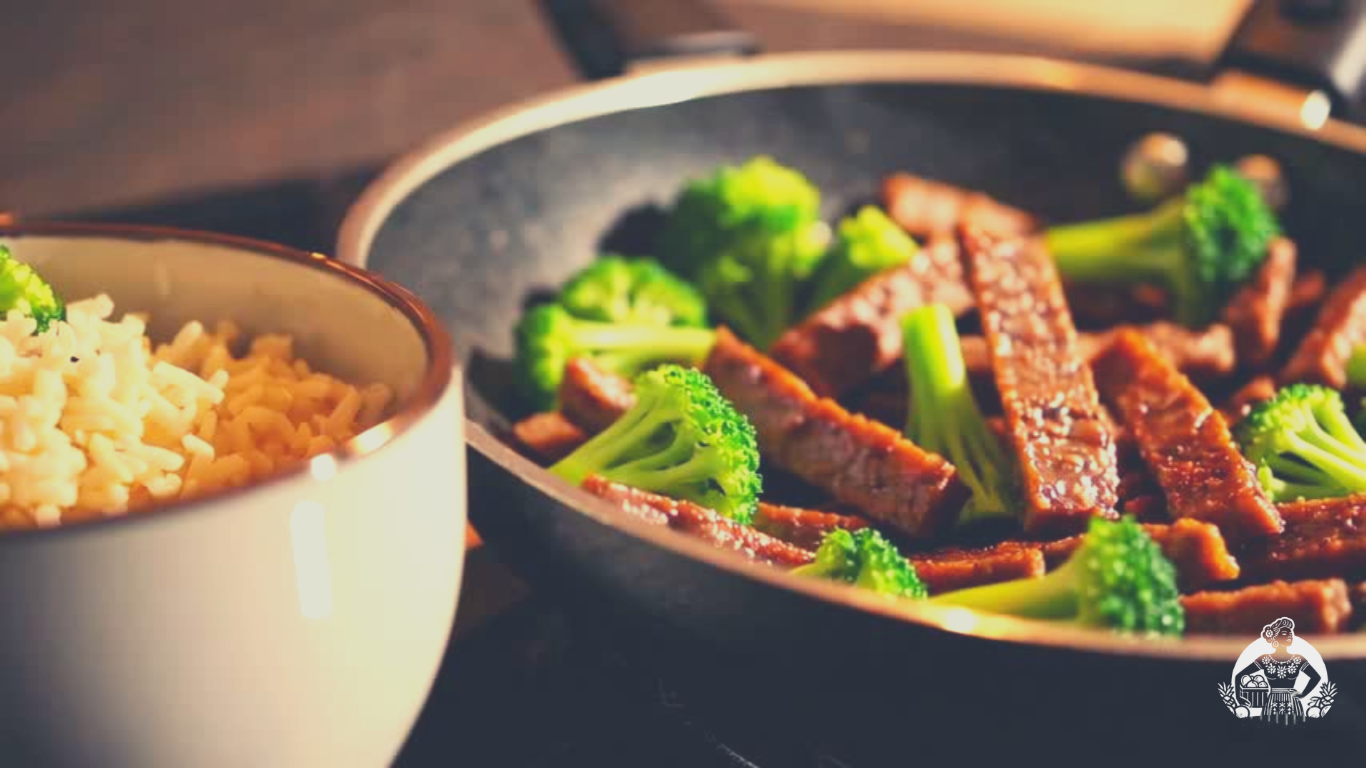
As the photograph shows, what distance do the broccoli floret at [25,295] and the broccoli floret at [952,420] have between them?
0.80 m

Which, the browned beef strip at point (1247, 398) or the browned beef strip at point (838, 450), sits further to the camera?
the browned beef strip at point (1247, 398)

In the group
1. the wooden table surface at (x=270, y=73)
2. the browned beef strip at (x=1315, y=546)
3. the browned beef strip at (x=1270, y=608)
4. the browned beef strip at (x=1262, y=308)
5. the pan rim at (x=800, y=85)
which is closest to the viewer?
the pan rim at (x=800, y=85)

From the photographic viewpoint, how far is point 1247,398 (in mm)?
1553

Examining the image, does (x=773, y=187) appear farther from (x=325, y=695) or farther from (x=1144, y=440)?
(x=325, y=695)

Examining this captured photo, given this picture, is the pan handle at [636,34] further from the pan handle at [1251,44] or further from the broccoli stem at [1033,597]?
the broccoli stem at [1033,597]

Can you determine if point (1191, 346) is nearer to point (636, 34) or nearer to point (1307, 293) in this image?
point (1307, 293)

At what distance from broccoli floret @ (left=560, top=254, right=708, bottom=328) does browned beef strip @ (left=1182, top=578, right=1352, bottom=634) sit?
2.66 ft

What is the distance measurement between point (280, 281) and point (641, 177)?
0.88 meters

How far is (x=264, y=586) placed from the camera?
0.85 metres

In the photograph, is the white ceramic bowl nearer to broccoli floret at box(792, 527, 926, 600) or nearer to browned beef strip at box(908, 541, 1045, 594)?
broccoli floret at box(792, 527, 926, 600)

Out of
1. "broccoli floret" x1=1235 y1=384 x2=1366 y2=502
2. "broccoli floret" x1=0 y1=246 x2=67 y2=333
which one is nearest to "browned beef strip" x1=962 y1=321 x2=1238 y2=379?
"broccoli floret" x1=1235 y1=384 x2=1366 y2=502

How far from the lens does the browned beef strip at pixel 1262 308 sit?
169 centimetres

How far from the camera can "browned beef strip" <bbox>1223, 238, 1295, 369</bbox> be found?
1.69 metres

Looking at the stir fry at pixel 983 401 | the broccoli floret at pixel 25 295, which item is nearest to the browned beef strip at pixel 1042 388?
the stir fry at pixel 983 401
